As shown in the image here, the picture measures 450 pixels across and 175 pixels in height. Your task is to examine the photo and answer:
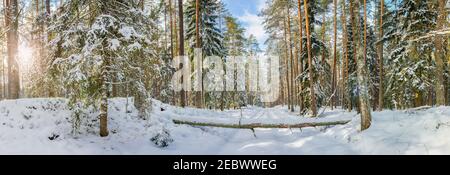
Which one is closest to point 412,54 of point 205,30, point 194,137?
point 194,137

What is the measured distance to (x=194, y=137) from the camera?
10.9 meters

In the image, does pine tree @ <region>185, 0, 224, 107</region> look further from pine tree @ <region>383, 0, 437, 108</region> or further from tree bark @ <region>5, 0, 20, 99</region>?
pine tree @ <region>383, 0, 437, 108</region>

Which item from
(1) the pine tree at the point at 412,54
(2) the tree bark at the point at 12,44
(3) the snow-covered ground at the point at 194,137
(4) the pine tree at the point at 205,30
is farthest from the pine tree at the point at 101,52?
(4) the pine tree at the point at 205,30

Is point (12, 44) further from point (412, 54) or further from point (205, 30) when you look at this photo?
point (412, 54)

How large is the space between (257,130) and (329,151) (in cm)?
515

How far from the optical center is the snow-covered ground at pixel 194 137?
7234 mm

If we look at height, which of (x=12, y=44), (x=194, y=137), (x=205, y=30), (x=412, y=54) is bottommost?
(x=194, y=137)

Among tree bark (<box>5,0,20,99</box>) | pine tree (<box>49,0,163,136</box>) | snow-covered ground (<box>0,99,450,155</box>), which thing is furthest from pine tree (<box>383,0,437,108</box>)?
tree bark (<box>5,0,20,99</box>)

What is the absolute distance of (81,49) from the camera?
8.15m

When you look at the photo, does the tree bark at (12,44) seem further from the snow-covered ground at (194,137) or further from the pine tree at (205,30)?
the pine tree at (205,30)

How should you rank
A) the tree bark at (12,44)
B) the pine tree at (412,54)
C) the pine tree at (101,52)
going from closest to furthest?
the pine tree at (101,52) → the tree bark at (12,44) → the pine tree at (412,54)

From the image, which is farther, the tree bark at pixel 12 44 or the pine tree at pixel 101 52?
the tree bark at pixel 12 44
